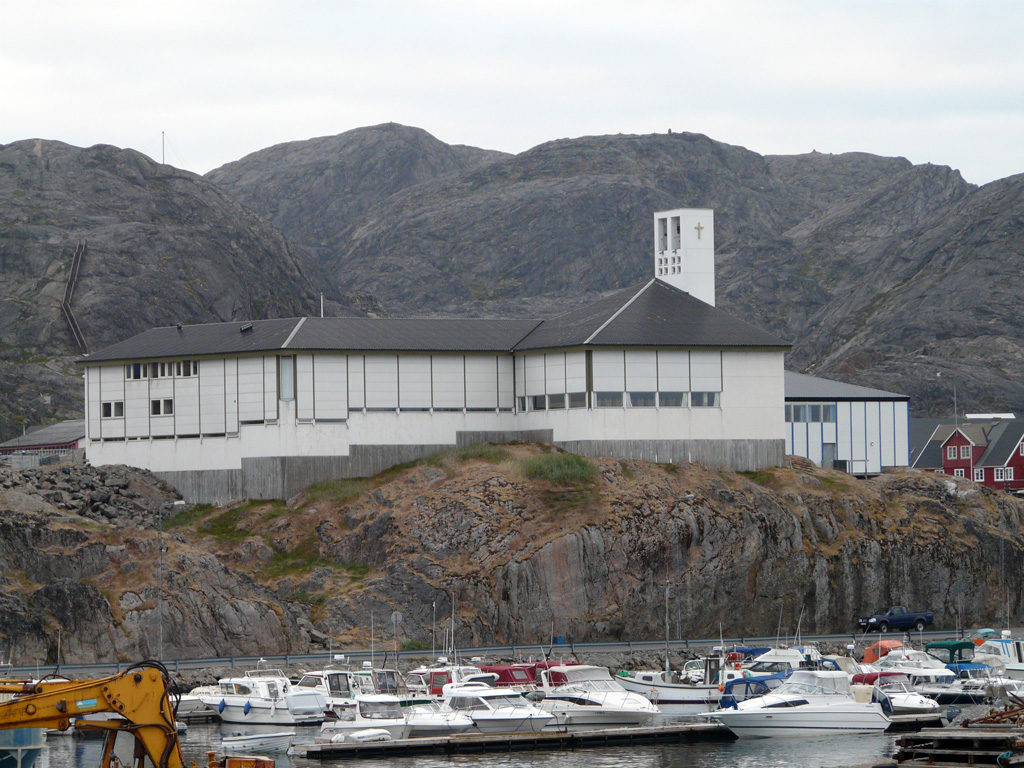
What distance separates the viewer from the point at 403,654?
82500mm

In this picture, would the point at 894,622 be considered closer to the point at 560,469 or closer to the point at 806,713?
the point at 560,469

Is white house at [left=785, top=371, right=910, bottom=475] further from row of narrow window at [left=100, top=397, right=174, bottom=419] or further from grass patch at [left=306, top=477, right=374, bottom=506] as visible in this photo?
row of narrow window at [left=100, top=397, right=174, bottom=419]

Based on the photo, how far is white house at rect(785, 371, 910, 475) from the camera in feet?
370

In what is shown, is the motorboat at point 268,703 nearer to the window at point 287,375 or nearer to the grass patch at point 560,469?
the grass patch at point 560,469

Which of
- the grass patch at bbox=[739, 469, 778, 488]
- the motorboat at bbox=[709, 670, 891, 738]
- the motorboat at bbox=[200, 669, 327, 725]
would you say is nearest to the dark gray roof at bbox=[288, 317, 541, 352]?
the grass patch at bbox=[739, 469, 778, 488]

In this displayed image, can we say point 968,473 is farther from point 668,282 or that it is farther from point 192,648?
point 192,648

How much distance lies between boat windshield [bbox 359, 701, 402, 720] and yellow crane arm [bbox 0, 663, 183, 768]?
26322 millimetres

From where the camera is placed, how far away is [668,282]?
110188mm

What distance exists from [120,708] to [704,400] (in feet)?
195

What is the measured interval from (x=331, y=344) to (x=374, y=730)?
3269cm

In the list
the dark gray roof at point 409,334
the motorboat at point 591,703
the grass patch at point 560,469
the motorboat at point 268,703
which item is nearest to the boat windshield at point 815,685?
the motorboat at point 591,703

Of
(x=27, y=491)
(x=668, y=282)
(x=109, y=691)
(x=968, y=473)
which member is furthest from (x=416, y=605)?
(x=968, y=473)

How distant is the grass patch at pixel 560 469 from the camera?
9112cm

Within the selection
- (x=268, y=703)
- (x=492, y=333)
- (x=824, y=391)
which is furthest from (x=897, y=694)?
(x=824, y=391)
